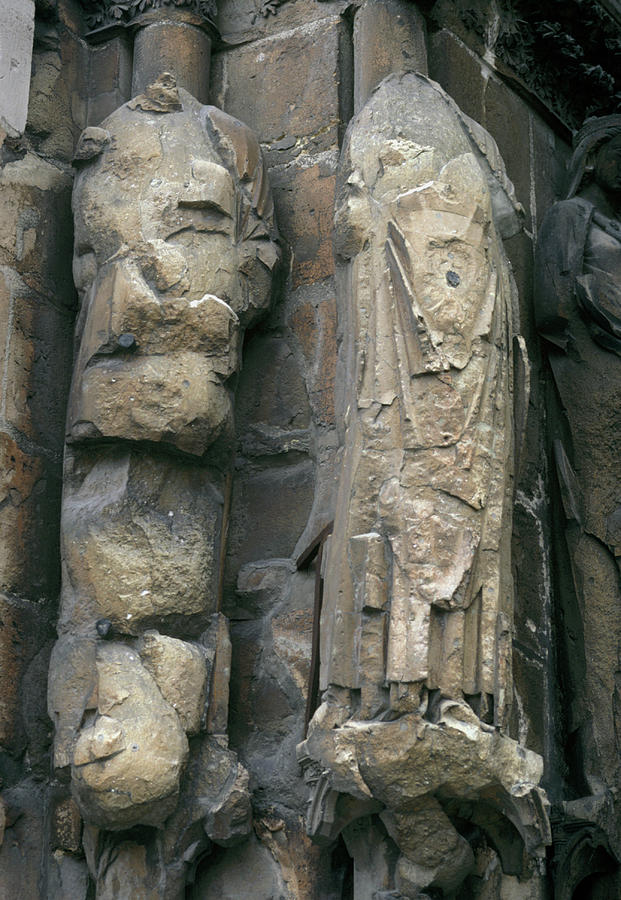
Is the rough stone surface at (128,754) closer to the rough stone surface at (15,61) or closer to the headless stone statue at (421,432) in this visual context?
the headless stone statue at (421,432)

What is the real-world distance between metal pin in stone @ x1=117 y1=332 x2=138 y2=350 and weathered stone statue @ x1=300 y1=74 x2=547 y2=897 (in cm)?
48

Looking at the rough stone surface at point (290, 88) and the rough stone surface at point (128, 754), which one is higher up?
the rough stone surface at point (290, 88)

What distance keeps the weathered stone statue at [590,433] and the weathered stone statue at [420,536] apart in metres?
0.67

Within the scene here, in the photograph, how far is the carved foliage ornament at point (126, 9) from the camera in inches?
188

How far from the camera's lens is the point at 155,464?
4.17 meters

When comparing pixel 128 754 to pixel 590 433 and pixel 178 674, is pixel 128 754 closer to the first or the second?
pixel 178 674

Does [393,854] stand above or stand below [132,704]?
below

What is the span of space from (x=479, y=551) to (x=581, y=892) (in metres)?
1.05

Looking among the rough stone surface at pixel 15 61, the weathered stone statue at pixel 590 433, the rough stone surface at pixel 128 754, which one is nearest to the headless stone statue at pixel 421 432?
the rough stone surface at pixel 128 754

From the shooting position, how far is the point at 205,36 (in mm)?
4781

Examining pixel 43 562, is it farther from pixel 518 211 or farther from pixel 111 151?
pixel 518 211

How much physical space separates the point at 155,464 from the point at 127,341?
0.30m

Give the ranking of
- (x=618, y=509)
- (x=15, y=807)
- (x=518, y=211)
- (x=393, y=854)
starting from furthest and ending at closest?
(x=618, y=509) → (x=518, y=211) → (x=15, y=807) → (x=393, y=854)

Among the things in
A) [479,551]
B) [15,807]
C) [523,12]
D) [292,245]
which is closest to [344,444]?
[479,551]
